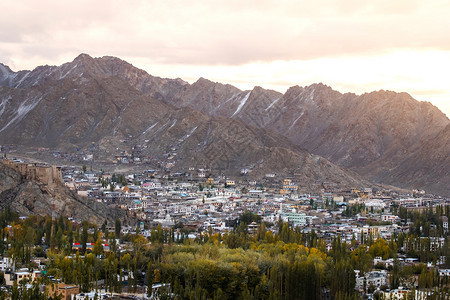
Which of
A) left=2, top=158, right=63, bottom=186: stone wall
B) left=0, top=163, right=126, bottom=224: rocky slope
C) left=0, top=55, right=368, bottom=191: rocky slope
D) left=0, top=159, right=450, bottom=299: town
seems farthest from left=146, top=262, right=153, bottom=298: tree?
left=0, top=55, right=368, bottom=191: rocky slope

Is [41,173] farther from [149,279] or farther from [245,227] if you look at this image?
[149,279]

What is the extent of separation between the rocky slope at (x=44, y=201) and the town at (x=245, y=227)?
245cm

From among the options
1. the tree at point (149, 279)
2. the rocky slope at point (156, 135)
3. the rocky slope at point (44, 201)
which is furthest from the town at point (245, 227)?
the rocky slope at point (156, 135)

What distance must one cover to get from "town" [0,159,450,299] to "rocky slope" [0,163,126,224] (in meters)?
2.45

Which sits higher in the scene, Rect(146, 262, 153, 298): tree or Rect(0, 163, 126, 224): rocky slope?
Rect(0, 163, 126, 224): rocky slope

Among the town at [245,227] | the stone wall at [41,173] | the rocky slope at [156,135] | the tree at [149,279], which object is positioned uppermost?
the rocky slope at [156,135]

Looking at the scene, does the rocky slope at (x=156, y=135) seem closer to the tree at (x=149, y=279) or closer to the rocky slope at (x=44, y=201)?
the rocky slope at (x=44, y=201)

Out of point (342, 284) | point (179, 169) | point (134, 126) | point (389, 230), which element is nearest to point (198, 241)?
point (342, 284)

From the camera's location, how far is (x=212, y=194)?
12019 cm

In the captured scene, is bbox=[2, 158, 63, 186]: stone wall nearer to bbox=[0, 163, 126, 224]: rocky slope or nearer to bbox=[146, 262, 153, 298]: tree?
bbox=[0, 163, 126, 224]: rocky slope

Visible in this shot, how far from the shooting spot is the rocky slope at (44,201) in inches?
3649

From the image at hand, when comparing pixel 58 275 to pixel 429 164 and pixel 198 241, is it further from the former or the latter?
pixel 429 164

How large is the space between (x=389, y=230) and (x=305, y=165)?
60.4 metres

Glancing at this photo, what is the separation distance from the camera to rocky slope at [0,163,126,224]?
3649 inches
